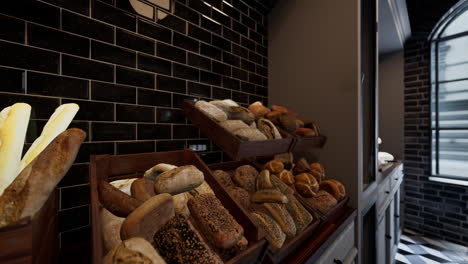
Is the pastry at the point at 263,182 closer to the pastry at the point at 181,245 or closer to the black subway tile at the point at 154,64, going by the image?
the pastry at the point at 181,245

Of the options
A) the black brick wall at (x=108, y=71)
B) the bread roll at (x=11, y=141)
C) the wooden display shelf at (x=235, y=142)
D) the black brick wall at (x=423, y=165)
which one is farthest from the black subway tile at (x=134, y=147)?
the black brick wall at (x=423, y=165)

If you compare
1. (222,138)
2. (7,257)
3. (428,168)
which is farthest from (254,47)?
(428,168)

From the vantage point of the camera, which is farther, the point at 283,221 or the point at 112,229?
the point at 283,221

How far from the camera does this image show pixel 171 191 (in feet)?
1.90

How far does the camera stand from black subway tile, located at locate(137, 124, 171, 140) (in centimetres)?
94

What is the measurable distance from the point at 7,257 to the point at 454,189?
4455 mm

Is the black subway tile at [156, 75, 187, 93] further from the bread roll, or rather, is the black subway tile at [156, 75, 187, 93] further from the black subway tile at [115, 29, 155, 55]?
the bread roll

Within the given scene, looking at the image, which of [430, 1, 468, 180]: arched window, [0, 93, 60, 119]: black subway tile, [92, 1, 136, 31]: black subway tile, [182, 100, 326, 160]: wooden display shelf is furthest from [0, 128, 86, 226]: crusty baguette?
[430, 1, 468, 180]: arched window

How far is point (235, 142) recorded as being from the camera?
2.60 ft

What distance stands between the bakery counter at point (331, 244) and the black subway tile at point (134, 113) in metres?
0.78

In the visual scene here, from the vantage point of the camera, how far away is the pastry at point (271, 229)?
696 millimetres

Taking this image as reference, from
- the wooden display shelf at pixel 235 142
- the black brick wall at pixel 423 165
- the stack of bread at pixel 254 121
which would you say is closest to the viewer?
the wooden display shelf at pixel 235 142

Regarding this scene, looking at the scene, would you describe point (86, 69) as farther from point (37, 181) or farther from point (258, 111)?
point (258, 111)

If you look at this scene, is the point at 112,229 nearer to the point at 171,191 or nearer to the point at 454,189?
the point at 171,191
